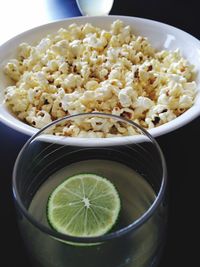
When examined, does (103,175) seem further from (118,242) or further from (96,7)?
(96,7)

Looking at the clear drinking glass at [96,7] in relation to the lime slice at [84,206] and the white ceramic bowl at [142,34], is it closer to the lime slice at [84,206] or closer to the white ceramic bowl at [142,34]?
the white ceramic bowl at [142,34]

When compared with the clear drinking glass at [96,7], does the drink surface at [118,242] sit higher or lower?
lower

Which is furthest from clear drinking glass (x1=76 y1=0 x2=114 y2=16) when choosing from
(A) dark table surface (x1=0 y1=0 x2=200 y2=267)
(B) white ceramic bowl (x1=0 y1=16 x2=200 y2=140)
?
(A) dark table surface (x1=0 y1=0 x2=200 y2=267)

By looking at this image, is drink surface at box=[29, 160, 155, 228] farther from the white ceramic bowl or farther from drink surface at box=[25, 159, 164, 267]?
the white ceramic bowl

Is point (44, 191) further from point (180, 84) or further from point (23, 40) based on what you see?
point (23, 40)

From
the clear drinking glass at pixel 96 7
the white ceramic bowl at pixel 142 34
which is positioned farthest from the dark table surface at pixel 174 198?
the clear drinking glass at pixel 96 7
